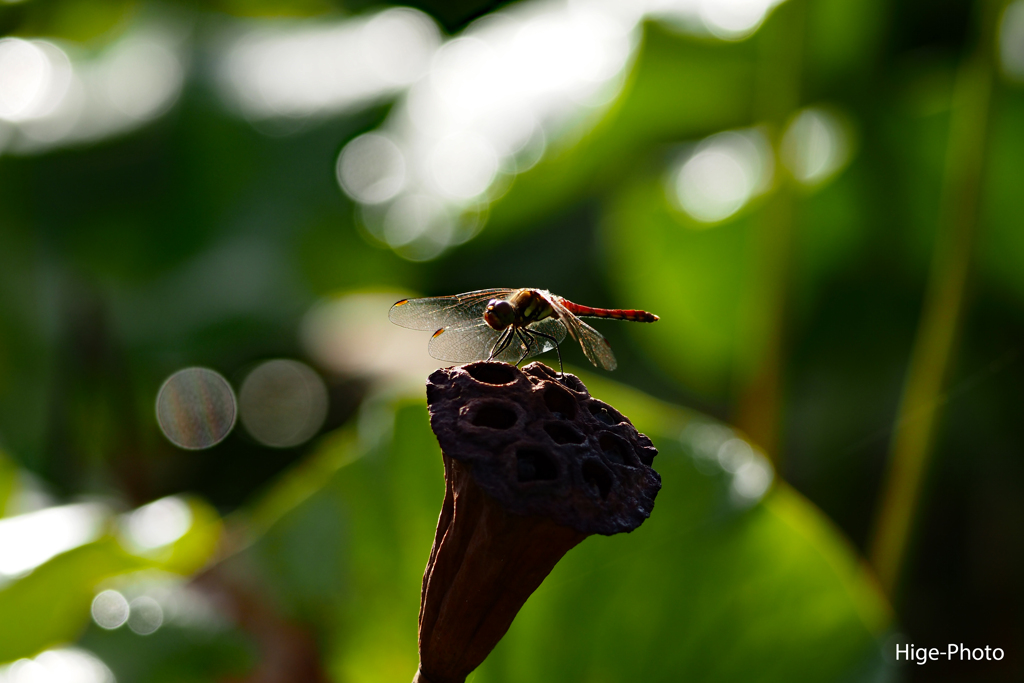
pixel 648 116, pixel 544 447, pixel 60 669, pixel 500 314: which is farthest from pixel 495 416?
pixel 648 116

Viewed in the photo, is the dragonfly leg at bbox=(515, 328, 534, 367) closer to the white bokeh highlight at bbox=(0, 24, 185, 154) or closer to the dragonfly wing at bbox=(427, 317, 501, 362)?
the dragonfly wing at bbox=(427, 317, 501, 362)

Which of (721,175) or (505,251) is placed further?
(505,251)

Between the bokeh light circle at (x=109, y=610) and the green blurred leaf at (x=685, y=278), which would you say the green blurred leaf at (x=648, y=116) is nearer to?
the green blurred leaf at (x=685, y=278)

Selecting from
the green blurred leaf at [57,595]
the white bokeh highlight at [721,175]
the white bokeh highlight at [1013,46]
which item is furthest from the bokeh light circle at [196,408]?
the white bokeh highlight at [1013,46]

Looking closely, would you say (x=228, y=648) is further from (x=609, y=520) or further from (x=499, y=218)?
(x=499, y=218)

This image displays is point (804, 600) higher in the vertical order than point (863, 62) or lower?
lower

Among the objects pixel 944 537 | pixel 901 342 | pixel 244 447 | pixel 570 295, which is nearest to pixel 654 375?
pixel 570 295

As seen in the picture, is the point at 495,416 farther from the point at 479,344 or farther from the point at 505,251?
the point at 505,251
